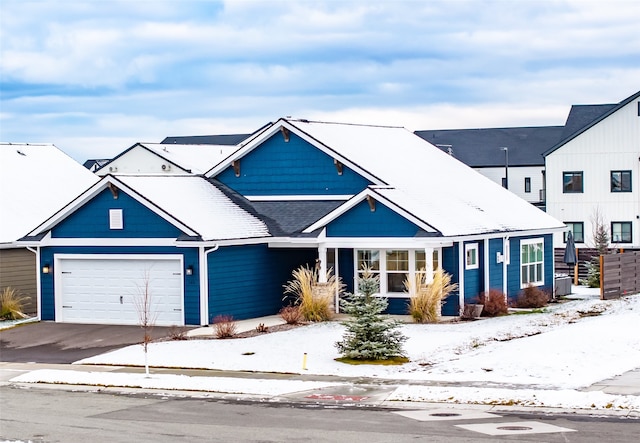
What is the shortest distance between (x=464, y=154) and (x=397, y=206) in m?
51.4

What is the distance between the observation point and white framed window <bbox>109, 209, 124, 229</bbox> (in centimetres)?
3341

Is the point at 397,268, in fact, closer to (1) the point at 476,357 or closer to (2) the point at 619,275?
(1) the point at 476,357

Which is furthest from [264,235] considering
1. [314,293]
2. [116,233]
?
[116,233]

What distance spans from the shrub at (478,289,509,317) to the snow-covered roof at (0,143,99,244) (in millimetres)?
15026

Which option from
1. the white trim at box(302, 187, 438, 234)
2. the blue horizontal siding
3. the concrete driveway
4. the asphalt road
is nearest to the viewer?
the asphalt road

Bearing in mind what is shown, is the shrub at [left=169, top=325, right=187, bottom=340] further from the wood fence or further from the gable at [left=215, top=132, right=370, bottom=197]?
the wood fence

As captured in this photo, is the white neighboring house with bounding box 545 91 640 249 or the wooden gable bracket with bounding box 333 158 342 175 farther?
the white neighboring house with bounding box 545 91 640 249

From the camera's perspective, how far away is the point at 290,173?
3669 centimetres

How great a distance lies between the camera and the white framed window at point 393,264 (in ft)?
109

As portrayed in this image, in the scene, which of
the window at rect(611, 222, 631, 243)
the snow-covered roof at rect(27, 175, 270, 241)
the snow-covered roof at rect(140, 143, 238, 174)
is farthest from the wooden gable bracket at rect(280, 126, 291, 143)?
the window at rect(611, 222, 631, 243)

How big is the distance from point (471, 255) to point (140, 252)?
31.8 feet

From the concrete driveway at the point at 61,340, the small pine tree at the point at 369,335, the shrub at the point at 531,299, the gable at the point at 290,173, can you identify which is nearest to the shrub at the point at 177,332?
the concrete driveway at the point at 61,340

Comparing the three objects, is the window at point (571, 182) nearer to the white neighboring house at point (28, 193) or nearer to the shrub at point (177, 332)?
the white neighboring house at point (28, 193)

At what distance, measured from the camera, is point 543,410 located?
1933cm
